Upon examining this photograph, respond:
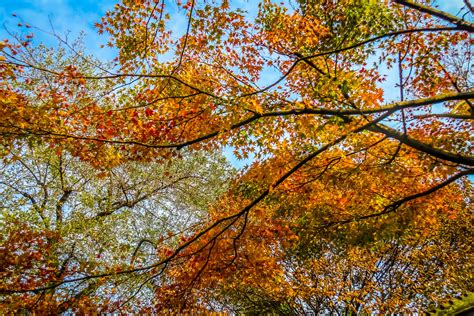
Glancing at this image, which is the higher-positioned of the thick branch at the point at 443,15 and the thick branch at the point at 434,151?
the thick branch at the point at 443,15

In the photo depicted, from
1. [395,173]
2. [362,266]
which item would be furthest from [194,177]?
[395,173]

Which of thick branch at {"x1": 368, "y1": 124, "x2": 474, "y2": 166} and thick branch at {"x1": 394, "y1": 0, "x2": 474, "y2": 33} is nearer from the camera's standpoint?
thick branch at {"x1": 394, "y1": 0, "x2": 474, "y2": 33}

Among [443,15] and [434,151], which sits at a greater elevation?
[443,15]

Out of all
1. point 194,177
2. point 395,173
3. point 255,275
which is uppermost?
point 194,177

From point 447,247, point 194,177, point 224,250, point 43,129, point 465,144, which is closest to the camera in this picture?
point 43,129

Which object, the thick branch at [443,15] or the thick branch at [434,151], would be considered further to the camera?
the thick branch at [434,151]

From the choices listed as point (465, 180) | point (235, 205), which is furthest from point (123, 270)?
point (465, 180)

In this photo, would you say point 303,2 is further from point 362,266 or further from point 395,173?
point 362,266

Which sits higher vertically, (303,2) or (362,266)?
(303,2)

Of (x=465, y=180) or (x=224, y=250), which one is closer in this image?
(x=224, y=250)

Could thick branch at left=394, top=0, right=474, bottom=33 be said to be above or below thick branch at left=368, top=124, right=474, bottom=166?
above

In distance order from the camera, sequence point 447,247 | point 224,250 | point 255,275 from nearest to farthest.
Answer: point 224,250
point 255,275
point 447,247

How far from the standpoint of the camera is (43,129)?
5633 millimetres

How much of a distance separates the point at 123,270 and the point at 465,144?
766 cm
